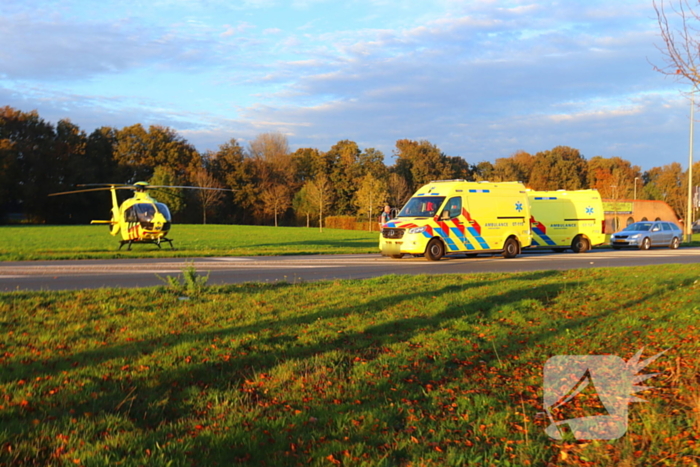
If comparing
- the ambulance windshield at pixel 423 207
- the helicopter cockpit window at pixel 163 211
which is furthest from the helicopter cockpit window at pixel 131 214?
the ambulance windshield at pixel 423 207

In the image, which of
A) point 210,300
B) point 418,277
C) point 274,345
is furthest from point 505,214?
point 274,345

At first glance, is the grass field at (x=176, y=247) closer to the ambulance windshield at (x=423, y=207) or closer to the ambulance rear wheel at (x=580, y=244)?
the ambulance windshield at (x=423, y=207)

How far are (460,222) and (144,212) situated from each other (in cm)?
1212

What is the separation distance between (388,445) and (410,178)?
84.8 metres

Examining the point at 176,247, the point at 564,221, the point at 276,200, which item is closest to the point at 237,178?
the point at 276,200

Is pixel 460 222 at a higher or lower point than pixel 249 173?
lower

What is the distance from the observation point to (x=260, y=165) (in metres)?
88.2

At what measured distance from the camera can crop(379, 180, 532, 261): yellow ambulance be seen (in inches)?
785

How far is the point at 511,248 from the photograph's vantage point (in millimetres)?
22188

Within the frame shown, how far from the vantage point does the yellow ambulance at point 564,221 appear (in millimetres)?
25953

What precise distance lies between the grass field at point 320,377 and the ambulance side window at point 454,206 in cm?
1118

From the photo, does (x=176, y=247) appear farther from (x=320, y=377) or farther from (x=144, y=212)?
(x=320, y=377)

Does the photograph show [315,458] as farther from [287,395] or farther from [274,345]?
[274,345]

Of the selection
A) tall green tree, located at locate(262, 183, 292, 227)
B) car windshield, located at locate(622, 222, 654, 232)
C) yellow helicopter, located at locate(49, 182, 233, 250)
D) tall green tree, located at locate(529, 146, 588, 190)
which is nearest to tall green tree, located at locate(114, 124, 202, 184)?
tall green tree, located at locate(262, 183, 292, 227)
